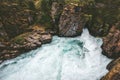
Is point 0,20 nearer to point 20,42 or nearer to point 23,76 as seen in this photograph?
point 20,42

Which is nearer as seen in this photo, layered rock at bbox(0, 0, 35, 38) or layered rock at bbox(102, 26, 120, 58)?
layered rock at bbox(102, 26, 120, 58)

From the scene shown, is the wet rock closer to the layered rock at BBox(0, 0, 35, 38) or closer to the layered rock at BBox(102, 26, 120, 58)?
the layered rock at BBox(0, 0, 35, 38)

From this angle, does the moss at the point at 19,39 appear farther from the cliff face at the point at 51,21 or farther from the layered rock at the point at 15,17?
the layered rock at the point at 15,17

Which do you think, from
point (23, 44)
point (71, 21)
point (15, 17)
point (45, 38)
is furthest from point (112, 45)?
point (15, 17)

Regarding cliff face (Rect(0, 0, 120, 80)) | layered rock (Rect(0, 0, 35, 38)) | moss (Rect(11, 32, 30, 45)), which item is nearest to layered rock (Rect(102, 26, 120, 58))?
cliff face (Rect(0, 0, 120, 80))

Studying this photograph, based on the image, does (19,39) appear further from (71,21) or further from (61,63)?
(71,21)

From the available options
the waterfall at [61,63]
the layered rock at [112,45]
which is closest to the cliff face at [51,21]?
the layered rock at [112,45]
